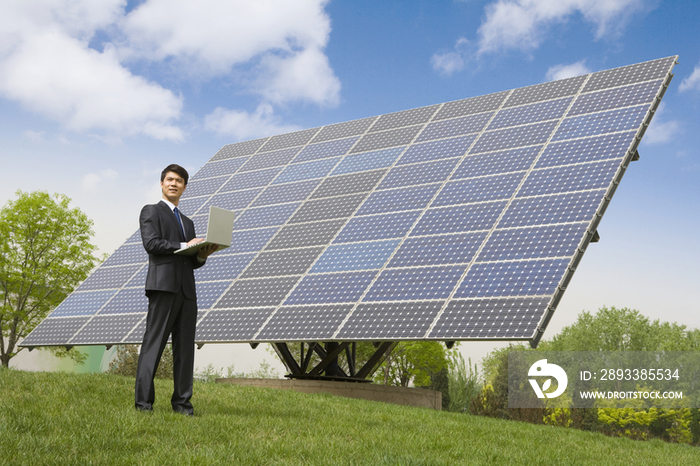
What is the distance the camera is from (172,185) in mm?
6367

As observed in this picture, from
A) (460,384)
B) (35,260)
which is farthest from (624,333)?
(35,260)

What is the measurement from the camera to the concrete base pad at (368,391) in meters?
13.5

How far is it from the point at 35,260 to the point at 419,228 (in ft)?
90.2

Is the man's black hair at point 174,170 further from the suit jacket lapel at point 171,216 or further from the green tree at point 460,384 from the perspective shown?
the green tree at point 460,384

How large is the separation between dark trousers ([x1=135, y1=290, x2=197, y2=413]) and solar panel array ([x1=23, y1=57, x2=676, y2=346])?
5.65 m

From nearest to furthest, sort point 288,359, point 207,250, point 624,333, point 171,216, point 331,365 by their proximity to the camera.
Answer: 1. point 207,250
2. point 171,216
3. point 288,359
4. point 331,365
5. point 624,333

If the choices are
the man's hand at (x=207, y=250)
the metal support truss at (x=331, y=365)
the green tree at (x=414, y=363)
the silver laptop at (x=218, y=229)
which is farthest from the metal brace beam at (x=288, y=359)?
the green tree at (x=414, y=363)

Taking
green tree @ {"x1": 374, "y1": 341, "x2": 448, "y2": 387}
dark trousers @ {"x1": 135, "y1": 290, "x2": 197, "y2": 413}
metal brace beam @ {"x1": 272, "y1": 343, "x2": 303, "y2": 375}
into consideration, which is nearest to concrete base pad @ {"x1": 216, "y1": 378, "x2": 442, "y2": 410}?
metal brace beam @ {"x1": 272, "y1": 343, "x2": 303, "y2": 375}

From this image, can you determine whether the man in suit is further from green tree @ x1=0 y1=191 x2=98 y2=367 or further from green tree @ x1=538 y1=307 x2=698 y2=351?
green tree @ x1=538 y1=307 x2=698 y2=351

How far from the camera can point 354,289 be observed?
13.0 m

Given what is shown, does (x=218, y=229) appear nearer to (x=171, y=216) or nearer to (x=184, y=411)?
(x=171, y=216)

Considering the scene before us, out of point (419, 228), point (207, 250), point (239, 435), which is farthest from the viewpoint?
point (419, 228)

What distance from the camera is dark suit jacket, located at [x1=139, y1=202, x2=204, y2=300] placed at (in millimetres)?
5978

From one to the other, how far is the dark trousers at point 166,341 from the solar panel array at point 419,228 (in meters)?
5.65
